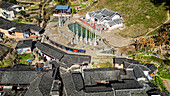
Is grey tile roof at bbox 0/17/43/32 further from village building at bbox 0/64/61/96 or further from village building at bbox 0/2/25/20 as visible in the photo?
village building at bbox 0/64/61/96

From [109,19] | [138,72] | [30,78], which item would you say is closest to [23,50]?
[30,78]

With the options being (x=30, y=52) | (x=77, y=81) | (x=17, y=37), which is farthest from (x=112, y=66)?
(x=17, y=37)

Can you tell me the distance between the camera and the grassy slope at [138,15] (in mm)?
63519

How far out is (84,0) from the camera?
92188 millimetres

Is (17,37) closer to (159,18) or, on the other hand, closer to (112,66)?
(112,66)

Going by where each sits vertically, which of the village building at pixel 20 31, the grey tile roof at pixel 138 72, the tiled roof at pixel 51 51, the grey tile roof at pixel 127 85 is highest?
the village building at pixel 20 31

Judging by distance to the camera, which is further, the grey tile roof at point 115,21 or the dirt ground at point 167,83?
the grey tile roof at point 115,21

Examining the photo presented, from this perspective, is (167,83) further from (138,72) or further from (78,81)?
(78,81)

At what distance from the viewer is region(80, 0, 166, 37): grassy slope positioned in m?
63.5

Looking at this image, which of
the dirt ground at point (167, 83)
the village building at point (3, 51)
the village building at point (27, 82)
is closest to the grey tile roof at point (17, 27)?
the village building at point (3, 51)

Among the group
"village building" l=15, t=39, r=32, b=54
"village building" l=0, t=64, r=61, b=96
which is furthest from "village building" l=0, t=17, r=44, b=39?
"village building" l=0, t=64, r=61, b=96

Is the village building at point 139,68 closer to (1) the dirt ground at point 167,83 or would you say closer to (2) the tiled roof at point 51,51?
(1) the dirt ground at point 167,83

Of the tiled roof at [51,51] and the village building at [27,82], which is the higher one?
the tiled roof at [51,51]

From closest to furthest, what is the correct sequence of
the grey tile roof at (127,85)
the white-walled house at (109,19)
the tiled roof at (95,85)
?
the tiled roof at (95,85), the grey tile roof at (127,85), the white-walled house at (109,19)
